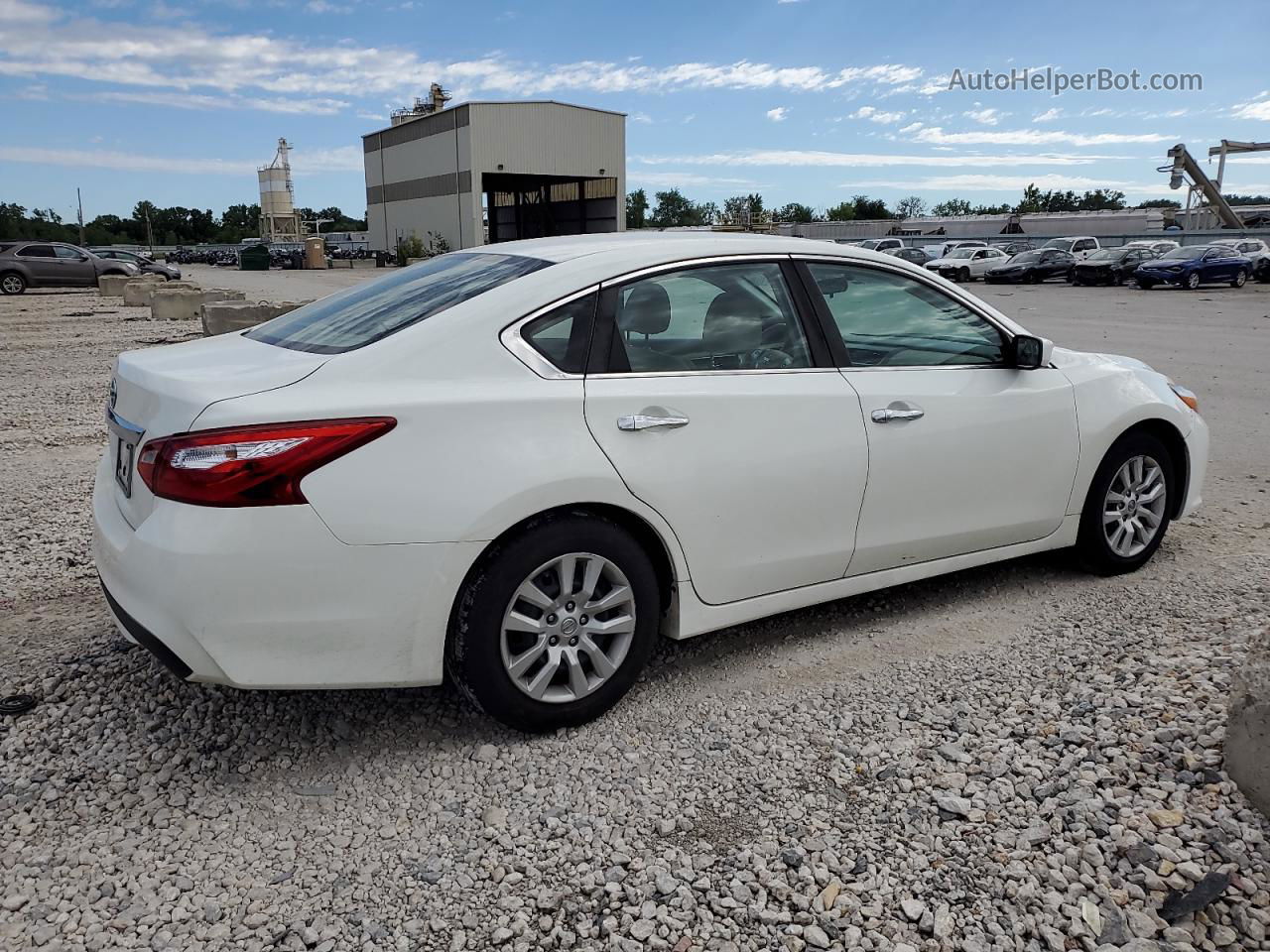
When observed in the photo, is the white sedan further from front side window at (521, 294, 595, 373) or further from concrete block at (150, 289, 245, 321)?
concrete block at (150, 289, 245, 321)

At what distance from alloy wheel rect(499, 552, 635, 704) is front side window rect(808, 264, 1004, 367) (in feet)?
4.64

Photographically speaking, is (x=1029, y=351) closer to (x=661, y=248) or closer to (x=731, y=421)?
(x=731, y=421)

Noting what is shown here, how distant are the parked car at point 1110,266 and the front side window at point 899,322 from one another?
125ft

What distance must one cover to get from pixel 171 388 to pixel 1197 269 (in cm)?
3870

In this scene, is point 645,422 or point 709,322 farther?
point 709,322

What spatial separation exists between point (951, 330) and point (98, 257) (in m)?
35.2

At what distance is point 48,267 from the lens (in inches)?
1259

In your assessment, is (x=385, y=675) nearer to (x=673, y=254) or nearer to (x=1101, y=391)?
(x=673, y=254)

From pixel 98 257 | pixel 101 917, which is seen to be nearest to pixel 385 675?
pixel 101 917

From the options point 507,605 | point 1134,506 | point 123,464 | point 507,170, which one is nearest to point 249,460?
point 123,464

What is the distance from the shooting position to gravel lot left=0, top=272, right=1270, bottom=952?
258cm

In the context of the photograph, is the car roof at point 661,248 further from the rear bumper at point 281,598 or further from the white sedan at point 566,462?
the rear bumper at point 281,598

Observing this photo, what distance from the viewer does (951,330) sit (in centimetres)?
444

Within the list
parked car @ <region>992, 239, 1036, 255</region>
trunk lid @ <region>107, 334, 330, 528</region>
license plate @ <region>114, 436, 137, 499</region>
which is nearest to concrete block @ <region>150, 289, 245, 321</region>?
trunk lid @ <region>107, 334, 330, 528</region>
